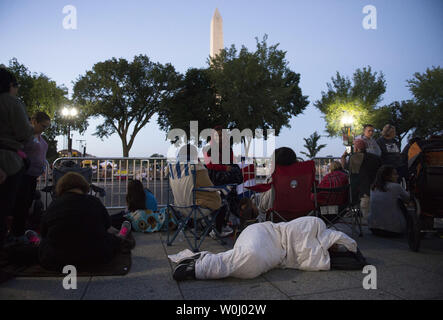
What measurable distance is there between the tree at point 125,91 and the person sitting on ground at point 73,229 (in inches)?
1080

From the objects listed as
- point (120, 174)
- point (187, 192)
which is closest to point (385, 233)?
point (187, 192)

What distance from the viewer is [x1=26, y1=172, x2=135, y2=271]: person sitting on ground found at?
294 centimetres

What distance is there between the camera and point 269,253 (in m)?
2.99

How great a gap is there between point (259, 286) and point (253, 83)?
22319mm

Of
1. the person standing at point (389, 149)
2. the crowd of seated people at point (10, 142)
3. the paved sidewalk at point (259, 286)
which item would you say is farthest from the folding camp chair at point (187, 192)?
the person standing at point (389, 149)

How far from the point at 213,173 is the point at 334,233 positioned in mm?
2262

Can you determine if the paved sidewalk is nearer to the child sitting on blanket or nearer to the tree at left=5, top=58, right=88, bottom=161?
the child sitting on blanket

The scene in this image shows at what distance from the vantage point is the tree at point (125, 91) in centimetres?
2916

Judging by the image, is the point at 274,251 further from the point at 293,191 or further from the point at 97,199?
A: the point at 97,199

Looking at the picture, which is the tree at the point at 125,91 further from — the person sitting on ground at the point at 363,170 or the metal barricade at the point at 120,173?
the person sitting on ground at the point at 363,170

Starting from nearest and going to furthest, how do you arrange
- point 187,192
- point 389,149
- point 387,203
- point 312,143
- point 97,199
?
point 97,199 → point 187,192 → point 387,203 → point 389,149 → point 312,143

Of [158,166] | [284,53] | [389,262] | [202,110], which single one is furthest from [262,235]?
[202,110]

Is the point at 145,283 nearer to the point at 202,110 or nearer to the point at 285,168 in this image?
Result: the point at 285,168

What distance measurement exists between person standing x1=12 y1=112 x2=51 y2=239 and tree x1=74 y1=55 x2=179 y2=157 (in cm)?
2571
